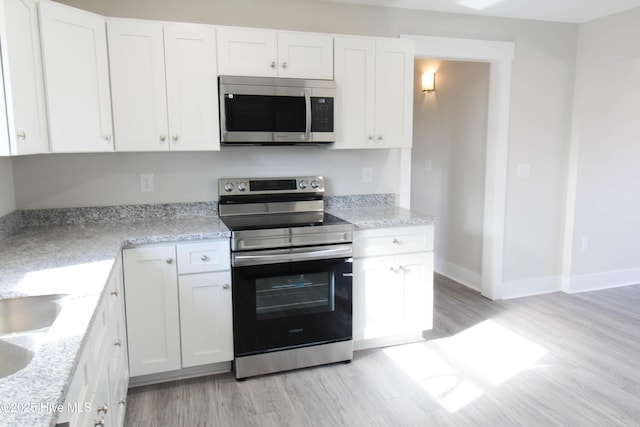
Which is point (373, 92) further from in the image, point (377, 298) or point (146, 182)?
point (146, 182)

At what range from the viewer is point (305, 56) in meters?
2.90

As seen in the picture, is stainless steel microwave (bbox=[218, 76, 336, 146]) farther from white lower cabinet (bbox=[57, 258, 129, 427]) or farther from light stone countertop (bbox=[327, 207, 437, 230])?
white lower cabinet (bbox=[57, 258, 129, 427])

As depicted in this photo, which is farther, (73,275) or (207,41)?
(207,41)

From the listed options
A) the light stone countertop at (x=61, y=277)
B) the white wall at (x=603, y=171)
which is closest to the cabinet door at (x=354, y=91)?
the light stone countertop at (x=61, y=277)

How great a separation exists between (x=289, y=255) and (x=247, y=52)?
4.06 feet

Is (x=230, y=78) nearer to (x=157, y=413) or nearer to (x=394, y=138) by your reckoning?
(x=394, y=138)

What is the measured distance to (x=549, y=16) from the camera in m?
3.72

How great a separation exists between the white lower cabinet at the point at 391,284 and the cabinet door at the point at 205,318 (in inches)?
31.8

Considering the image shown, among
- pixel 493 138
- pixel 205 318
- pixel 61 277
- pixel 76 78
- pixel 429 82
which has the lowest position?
pixel 205 318

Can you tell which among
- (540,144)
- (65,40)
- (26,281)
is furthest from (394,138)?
(26,281)

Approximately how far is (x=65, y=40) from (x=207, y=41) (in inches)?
29.2

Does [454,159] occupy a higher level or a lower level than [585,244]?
higher

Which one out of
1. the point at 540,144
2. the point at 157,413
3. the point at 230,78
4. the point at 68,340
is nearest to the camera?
the point at 68,340

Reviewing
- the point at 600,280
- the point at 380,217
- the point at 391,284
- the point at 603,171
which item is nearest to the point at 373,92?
the point at 380,217
